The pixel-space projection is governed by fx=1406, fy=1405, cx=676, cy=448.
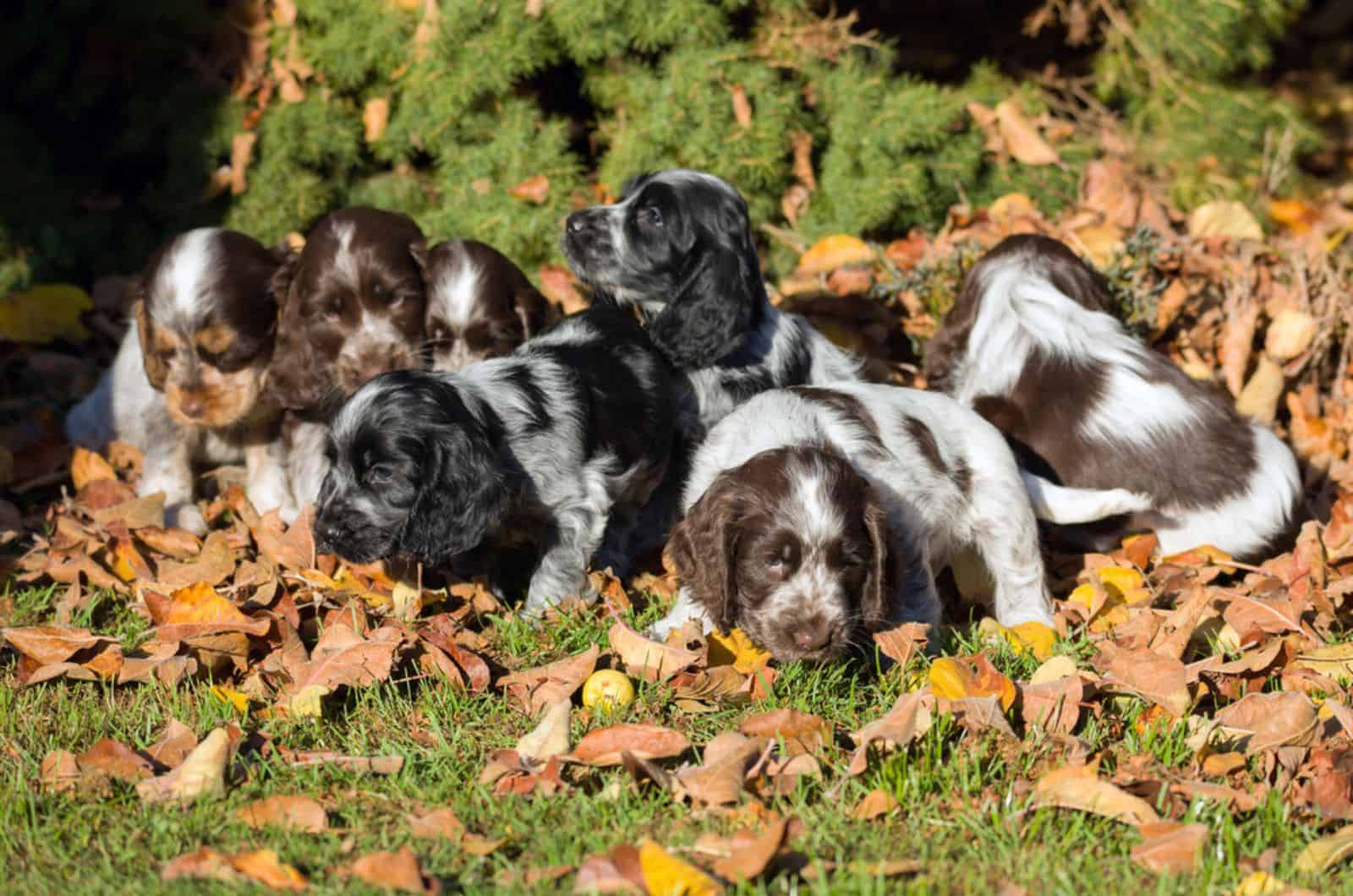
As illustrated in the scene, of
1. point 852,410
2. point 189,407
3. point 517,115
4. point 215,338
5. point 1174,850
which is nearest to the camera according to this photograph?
point 1174,850

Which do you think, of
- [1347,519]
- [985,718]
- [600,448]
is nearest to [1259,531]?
[1347,519]

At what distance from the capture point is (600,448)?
16.3 feet

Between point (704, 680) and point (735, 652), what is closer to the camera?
point (704, 680)

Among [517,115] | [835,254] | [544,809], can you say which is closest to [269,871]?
[544,809]

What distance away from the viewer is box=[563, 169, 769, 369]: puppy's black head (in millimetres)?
5391

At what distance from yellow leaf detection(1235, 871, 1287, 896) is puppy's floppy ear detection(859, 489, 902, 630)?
1.30 m

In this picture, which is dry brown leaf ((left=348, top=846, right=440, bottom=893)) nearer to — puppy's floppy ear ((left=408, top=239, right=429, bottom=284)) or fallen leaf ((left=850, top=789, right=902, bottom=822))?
fallen leaf ((left=850, top=789, right=902, bottom=822))

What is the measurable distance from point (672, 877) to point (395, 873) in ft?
1.96

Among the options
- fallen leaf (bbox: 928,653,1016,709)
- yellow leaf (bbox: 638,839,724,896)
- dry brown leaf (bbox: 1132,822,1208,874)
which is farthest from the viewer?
fallen leaf (bbox: 928,653,1016,709)

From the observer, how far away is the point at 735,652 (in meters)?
4.28

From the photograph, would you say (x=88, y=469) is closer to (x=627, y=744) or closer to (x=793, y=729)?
(x=627, y=744)

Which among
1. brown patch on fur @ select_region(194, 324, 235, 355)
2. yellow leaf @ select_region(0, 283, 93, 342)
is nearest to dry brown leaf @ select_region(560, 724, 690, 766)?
brown patch on fur @ select_region(194, 324, 235, 355)

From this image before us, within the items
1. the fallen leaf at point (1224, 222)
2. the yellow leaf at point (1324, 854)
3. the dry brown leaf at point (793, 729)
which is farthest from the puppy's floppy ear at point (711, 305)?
the fallen leaf at point (1224, 222)

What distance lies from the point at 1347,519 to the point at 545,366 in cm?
313
